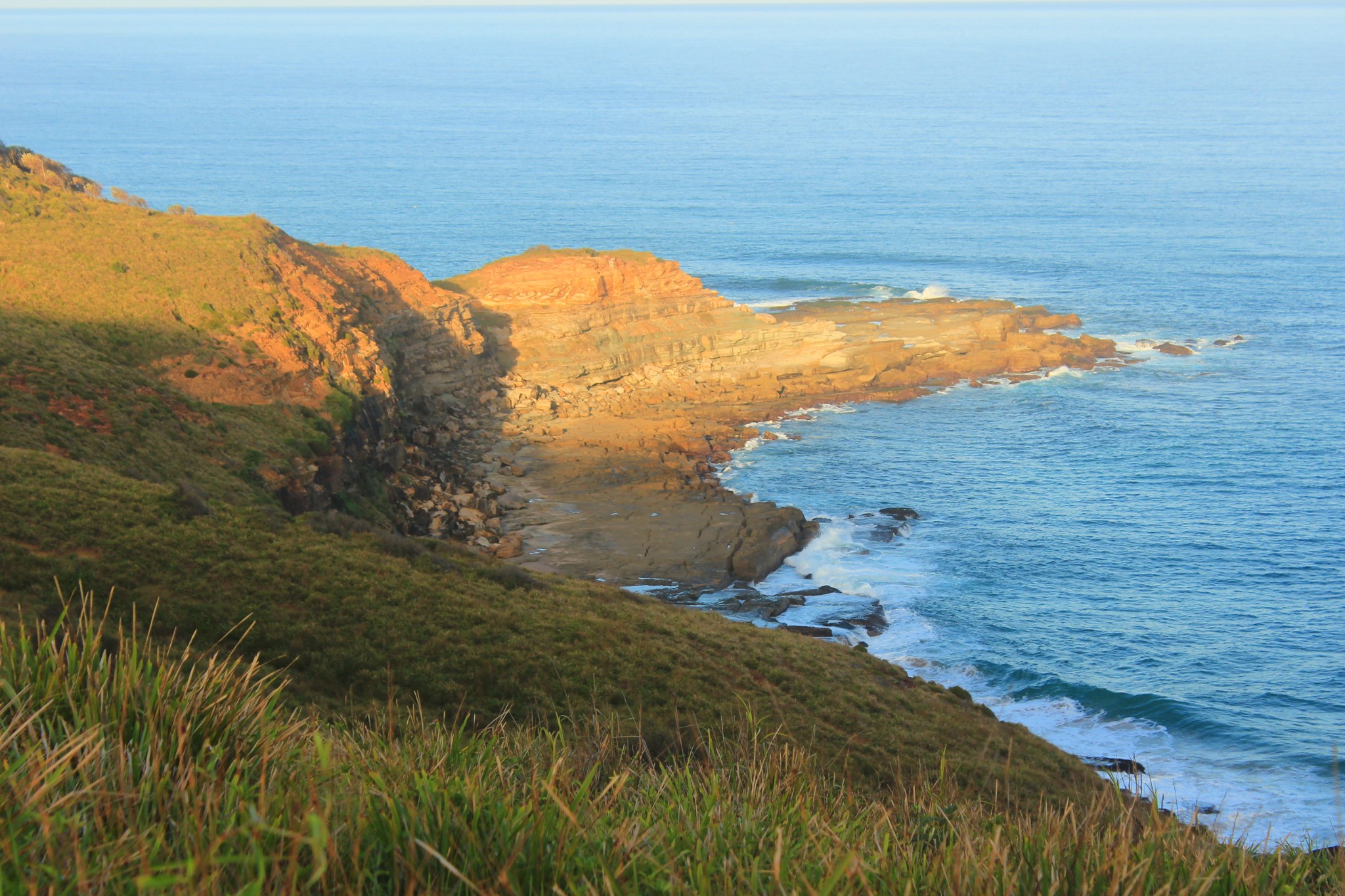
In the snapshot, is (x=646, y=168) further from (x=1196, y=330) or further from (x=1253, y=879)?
(x=1253, y=879)

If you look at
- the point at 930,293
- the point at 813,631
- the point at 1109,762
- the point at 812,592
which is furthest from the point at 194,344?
the point at 930,293

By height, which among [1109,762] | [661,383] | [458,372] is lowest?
[1109,762]

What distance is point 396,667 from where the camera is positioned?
66.6 feet

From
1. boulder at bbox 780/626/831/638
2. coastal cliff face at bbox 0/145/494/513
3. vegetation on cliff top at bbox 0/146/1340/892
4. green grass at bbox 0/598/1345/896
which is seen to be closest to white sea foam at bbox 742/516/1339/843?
boulder at bbox 780/626/831/638

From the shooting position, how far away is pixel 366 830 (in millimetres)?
5352

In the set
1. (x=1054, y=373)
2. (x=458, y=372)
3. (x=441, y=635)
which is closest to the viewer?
(x=441, y=635)

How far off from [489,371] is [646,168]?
352 feet

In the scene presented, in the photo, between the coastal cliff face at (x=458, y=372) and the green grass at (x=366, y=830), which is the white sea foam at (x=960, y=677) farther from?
the green grass at (x=366, y=830)

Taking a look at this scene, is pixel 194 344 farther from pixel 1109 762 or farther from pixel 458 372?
pixel 1109 762

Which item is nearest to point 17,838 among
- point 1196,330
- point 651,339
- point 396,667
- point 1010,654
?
point 396,667

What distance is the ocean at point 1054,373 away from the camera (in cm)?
3584

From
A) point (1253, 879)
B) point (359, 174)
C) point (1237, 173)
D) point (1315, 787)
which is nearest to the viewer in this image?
point (1253, 879)

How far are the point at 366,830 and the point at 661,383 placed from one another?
61.3m

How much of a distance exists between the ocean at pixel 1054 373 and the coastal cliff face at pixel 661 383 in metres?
3.51
